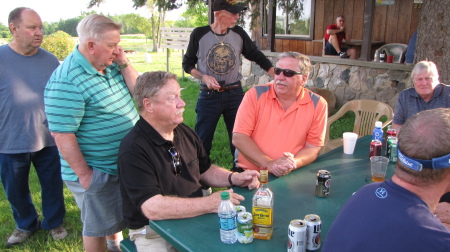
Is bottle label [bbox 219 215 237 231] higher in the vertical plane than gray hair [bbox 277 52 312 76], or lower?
lower

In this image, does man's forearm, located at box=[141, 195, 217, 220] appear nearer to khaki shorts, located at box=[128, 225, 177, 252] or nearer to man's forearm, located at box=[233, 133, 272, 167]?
khaki shorts, located at box=[128, 225, 177, 252]

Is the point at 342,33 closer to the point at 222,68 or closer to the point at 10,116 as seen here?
the point at 222,68

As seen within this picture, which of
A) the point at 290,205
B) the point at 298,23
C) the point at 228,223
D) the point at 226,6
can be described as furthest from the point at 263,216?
the point at 298,23

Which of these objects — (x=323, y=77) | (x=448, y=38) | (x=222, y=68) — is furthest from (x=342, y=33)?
(x=222, y=68)

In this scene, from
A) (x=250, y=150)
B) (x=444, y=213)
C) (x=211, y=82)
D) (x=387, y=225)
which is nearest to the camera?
(x=387, y=225)

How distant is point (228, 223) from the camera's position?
1.55 m

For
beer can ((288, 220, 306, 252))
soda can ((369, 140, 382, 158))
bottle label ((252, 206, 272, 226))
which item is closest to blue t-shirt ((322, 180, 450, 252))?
beer can ((288, 220, 306, 252))

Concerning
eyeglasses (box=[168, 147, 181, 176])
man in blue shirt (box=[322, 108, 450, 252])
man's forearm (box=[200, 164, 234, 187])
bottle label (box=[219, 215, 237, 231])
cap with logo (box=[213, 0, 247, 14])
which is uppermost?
cap with logo (box=[213, 0, 247, 14])

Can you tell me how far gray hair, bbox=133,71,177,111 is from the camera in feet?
6.70

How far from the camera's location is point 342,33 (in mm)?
8945

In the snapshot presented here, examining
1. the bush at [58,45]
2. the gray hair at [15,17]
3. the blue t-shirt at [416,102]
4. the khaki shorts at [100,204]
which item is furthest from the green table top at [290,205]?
the bush at [58,45]

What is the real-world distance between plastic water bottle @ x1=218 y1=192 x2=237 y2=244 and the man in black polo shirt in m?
0.23

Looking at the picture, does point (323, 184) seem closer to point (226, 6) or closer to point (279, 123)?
point (279, 123)

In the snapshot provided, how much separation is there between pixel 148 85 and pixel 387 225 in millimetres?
1399
